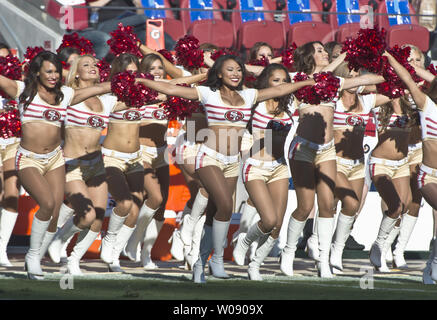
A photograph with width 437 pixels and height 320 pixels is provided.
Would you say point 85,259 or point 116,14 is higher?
point 116,14

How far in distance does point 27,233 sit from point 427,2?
28.0 feet

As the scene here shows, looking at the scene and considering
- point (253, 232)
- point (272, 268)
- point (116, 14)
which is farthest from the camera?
point (116, 14)

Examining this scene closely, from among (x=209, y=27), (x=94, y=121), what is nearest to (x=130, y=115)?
(x=94, y=121)

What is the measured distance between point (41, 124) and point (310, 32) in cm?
751

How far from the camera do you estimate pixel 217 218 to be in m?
7.29

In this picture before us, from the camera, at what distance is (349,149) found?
8695 millimetres

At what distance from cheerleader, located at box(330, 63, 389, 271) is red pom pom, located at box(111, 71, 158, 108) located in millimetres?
2188

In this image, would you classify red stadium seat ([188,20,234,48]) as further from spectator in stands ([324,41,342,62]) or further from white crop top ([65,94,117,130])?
white crop top ([65,94,117,130])

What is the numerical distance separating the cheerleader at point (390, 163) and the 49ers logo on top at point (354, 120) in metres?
0.46

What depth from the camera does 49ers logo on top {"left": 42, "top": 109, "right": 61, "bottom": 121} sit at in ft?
24.5

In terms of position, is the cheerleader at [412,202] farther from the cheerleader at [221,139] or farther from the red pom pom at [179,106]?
the red pom pom at [179,106]
